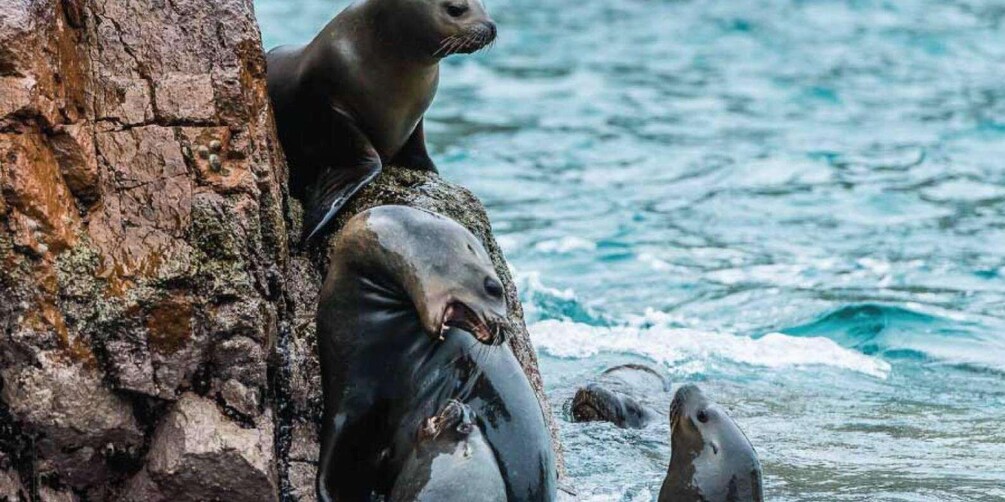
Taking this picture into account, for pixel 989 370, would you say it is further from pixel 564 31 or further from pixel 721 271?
pixel 564 31

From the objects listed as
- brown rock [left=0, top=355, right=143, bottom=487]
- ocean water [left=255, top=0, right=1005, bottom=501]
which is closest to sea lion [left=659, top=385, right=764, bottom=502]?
ocean water [left=255, top=0, right=1005, bottom=501]

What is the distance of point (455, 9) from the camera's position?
6121mm

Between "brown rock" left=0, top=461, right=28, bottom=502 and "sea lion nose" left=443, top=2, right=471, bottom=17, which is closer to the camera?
"brown rock" left=0, top=461, right=28, bottom=502

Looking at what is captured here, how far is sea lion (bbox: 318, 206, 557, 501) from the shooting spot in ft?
16.1

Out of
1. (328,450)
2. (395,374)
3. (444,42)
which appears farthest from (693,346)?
(328,450)

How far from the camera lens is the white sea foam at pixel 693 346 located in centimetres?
989

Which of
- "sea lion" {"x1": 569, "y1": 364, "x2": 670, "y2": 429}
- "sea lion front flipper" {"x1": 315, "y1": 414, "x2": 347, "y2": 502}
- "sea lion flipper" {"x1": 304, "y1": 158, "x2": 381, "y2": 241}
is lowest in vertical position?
"sea lion" {"x1": 569, "y1": 364, "x2": 670, "y2": 429}

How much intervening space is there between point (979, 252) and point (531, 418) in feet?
28.2

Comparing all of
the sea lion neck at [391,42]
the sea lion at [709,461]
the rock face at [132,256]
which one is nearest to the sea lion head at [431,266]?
the rock face at [132,256]

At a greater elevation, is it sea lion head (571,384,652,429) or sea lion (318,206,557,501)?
sea lion (318,206,557,501)

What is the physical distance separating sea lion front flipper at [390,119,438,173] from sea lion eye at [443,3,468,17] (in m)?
0.45

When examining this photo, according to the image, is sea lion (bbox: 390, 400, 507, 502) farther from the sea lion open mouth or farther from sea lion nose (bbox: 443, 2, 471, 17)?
sea lion nose (bbox: 443, 2, 471, 17)

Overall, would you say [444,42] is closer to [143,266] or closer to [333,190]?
[333,190]

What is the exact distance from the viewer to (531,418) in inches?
195
